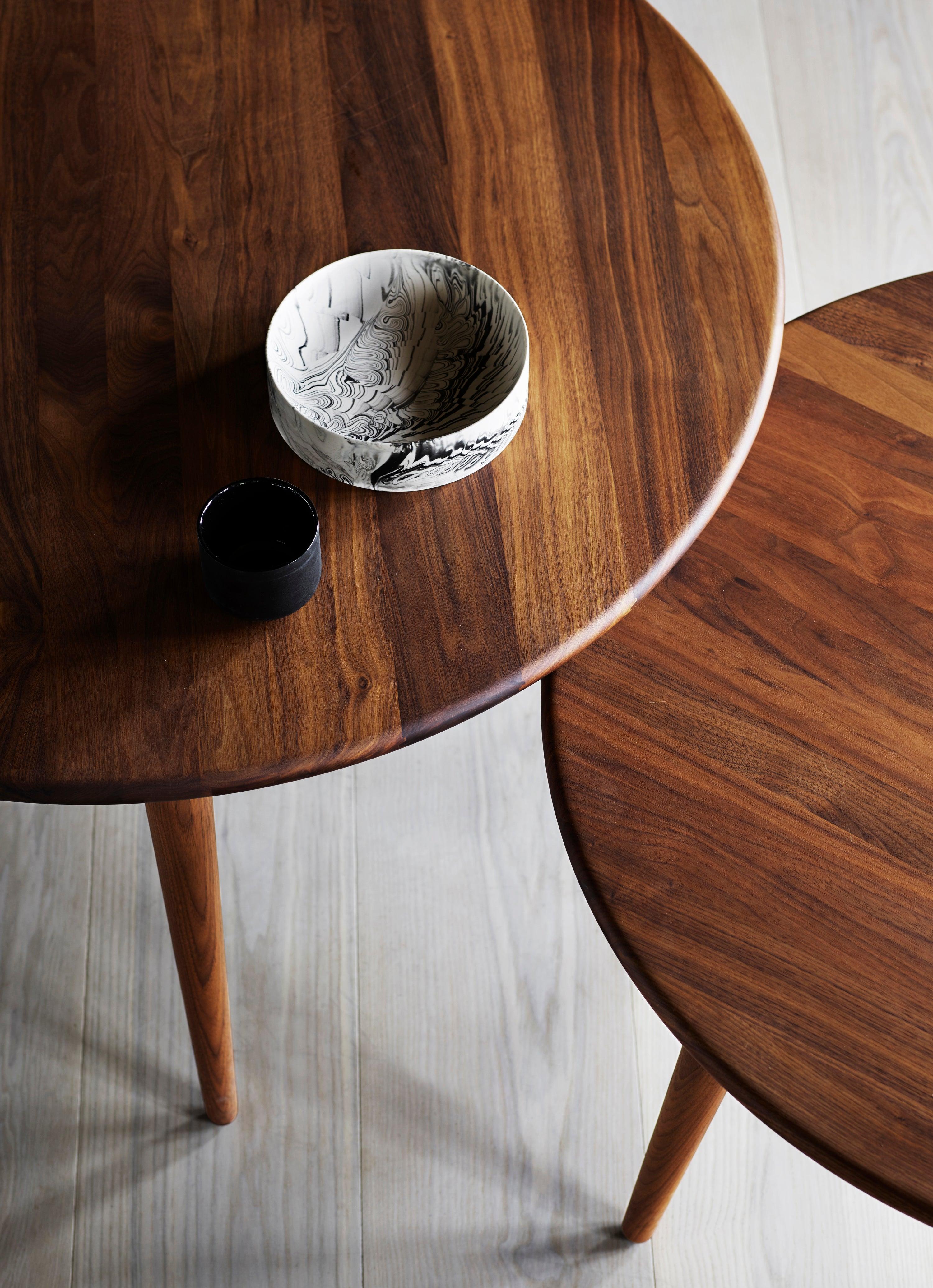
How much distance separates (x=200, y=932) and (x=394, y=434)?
41 cm

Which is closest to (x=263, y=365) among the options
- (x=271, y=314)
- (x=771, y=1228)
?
(x=271, y=314)

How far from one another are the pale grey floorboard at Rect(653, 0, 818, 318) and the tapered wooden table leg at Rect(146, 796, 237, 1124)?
1.22 meters

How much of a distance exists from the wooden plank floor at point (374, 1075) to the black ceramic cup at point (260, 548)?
23.8 inches

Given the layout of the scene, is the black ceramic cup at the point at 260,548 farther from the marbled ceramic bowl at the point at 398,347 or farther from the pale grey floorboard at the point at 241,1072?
the pale grey floorboard at the point at 241,1072

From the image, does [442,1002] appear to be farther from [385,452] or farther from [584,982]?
[385,452]

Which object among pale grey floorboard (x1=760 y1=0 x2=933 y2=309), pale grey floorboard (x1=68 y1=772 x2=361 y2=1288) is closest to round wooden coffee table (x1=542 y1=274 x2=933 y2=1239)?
pale grey floorboard (x1=68 y1=772 x2=361 y2=1288)

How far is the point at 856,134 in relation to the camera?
5.68 feet

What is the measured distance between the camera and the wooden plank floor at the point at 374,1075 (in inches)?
39.3

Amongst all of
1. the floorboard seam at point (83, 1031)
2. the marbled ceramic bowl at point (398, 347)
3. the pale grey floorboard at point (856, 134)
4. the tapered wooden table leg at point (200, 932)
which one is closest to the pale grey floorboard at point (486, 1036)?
the tapered wooden table leg at point (200, 932)

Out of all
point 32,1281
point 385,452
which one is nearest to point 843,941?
point 385,452

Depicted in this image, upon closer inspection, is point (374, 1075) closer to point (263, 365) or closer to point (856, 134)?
point (263, 365)

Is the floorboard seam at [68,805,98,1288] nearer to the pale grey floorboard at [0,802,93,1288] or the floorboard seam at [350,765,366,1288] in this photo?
the pale grey floorboard at [0,802,93,1288]

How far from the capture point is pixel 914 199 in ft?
5.51

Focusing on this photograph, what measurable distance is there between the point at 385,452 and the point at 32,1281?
2.62ft
